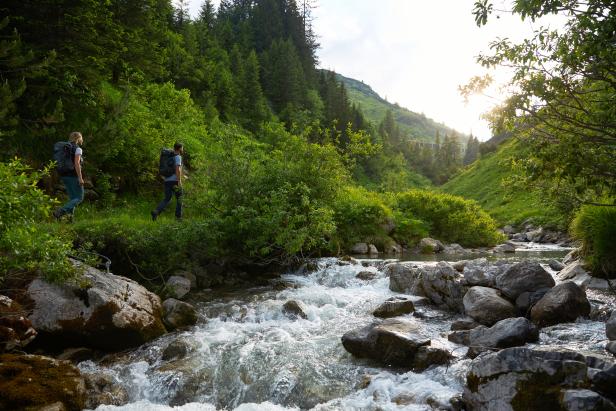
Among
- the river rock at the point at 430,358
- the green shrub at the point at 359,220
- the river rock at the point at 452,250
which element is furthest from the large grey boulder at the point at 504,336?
the river rock at the point at 452,250

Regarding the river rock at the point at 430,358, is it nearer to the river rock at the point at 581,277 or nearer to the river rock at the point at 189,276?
the river rock at the point at 581,277

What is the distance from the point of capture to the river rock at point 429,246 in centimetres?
2422

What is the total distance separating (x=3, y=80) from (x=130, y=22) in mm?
11683

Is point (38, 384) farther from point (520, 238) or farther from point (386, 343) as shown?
point (520, 238)

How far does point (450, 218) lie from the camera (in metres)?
28.8

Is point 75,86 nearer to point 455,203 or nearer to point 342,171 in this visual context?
point 342,171

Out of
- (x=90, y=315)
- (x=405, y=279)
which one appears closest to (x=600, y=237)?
(x=405, y=279)

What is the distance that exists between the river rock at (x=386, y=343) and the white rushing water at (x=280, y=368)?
0.21 meters

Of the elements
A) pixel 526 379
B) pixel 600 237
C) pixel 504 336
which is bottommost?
pixel 504 336

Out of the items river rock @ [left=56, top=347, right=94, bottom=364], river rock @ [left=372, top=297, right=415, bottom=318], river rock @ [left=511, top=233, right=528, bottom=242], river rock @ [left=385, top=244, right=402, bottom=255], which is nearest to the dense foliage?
river rock @ [left=372, top=297, right=415, bottom=318]

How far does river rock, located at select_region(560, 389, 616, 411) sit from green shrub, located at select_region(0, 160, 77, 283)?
7013 millimetres

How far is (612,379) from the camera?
17.1 ft

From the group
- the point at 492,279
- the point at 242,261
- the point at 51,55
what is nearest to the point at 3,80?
the point at 51,55

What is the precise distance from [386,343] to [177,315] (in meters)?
4.76
